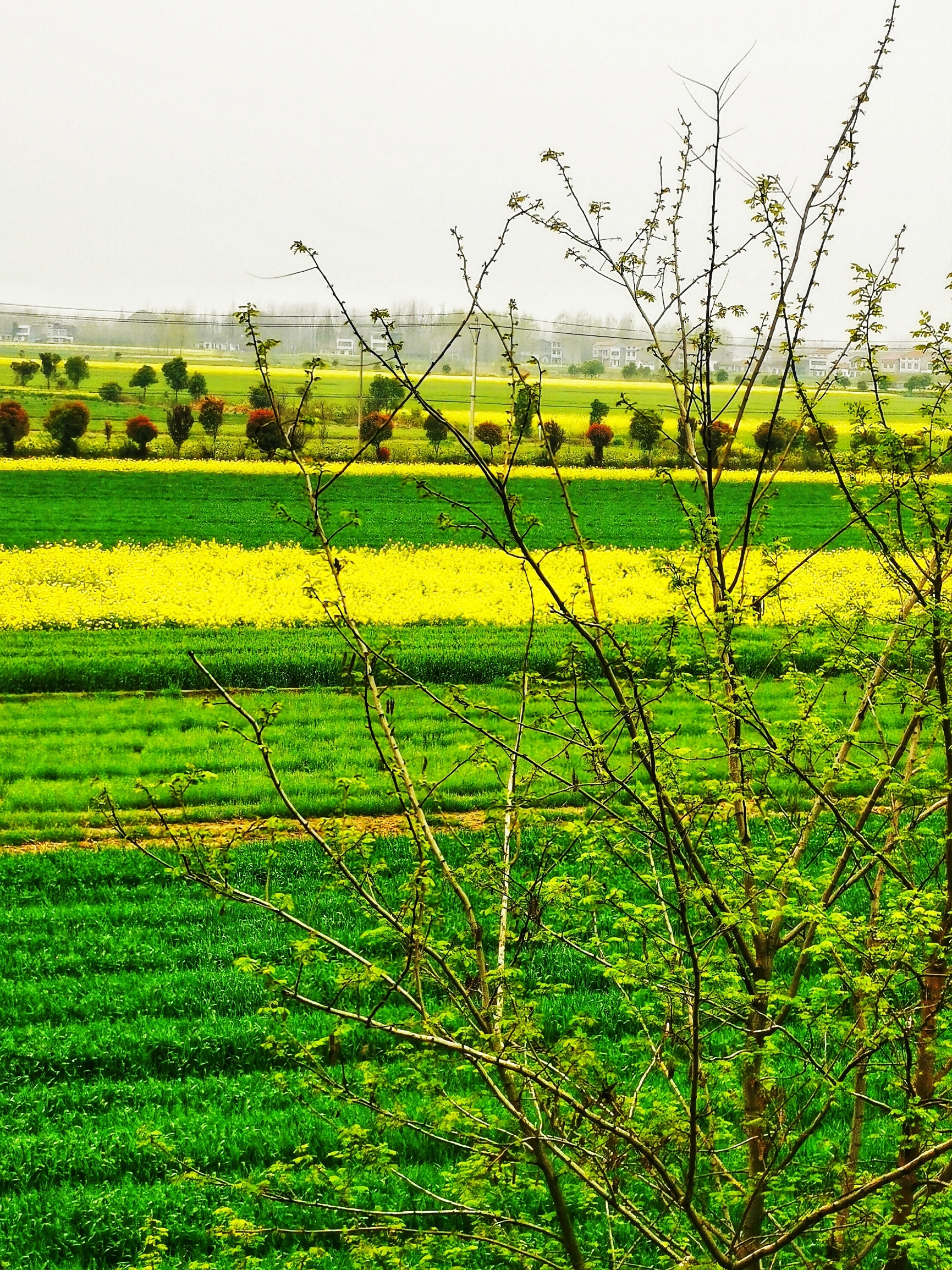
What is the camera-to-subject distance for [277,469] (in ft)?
129

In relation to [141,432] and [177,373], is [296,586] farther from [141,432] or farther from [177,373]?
[177,373]

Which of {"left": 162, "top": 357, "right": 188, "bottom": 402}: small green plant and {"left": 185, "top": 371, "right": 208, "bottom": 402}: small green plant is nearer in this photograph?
{"left": 162, "top": 357, "right": 188, "bottom": 402}: small green plant

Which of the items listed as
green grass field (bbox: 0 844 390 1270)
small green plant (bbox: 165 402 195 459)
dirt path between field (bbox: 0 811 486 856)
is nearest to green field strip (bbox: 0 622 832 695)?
dirt path between field (bbox: 0 811 486 856)

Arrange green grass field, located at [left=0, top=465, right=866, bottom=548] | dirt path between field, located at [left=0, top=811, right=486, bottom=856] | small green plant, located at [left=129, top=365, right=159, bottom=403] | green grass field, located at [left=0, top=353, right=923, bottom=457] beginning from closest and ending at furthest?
dirt path between field, located at [left=0, top=811, right=486, bottom=856]
green grass field, located at [left=0, top=465, right=866, bottom=548]
green grass field, located at [left=0, top=353, right=923, bottom=457]
small green plant, located at [left=129, top=365, right=159, bottom=403]

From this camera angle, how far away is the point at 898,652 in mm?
2938

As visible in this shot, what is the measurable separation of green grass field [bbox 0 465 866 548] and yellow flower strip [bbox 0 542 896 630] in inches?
48.6

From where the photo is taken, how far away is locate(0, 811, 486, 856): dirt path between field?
733 cm

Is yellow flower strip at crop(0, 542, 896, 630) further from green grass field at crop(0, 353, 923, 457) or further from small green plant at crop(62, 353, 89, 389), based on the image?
small green plant at crop(62, 353, 89, 389)

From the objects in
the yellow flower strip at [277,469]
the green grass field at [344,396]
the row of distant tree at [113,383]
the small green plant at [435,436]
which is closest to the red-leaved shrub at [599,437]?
the green grass field at [344,396]

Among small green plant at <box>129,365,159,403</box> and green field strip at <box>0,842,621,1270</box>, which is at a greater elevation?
small green plant at <box>129,365,159,403</box>

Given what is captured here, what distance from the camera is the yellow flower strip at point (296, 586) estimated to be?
15719 mm

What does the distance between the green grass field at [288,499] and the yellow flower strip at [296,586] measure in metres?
1.24

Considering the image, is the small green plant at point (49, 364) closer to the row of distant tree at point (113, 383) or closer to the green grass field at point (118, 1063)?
the row of distant tree at point (113, 383)

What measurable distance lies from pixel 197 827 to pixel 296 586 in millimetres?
10568
